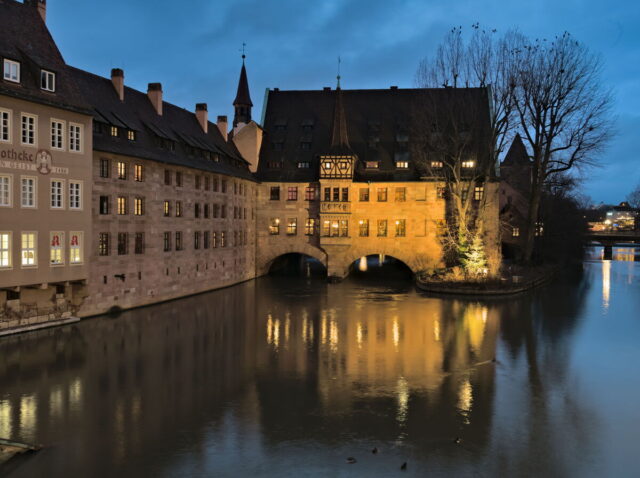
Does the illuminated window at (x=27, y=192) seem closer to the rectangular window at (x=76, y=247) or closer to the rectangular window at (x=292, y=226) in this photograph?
the rectangular window at (x=76, y=247)

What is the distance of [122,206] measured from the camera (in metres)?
31.5

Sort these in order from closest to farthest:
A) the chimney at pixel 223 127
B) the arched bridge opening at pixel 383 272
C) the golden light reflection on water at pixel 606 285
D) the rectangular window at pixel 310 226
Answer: the golden light reflection on water at pixel 606 285 → the chimney at pixel 223 127 → the rectangular window at pixel 310 226 → the arched bridge opening at pixel 383 272

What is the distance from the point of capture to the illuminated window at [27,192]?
24.4 metres

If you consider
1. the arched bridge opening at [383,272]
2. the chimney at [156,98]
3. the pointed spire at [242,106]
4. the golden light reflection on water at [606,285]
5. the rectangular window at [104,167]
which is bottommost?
the golden light reflection on water at [606,285]

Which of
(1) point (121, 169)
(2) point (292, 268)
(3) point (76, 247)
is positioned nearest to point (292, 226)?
(2) point (292, 268)

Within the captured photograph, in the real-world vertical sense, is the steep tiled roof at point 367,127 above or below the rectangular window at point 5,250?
above

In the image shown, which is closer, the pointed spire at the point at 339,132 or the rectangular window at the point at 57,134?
the rectangular window at the point at 57,134

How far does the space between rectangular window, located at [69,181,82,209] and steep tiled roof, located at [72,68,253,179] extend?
8.66 feet

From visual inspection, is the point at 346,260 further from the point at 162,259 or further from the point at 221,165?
the point at 162,259

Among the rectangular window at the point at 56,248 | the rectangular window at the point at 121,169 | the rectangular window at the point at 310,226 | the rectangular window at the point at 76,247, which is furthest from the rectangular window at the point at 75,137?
the rectangular window at the point at 310,226

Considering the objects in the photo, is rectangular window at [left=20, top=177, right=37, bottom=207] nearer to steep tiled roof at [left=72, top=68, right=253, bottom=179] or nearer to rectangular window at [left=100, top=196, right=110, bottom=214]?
steep tiled roof at [left=72, top=68, right=253, bottom=179]

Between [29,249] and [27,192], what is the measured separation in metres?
2.53

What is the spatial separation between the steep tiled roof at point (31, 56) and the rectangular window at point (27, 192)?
3560mm

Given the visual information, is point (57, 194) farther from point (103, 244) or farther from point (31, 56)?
point (31, 56)
